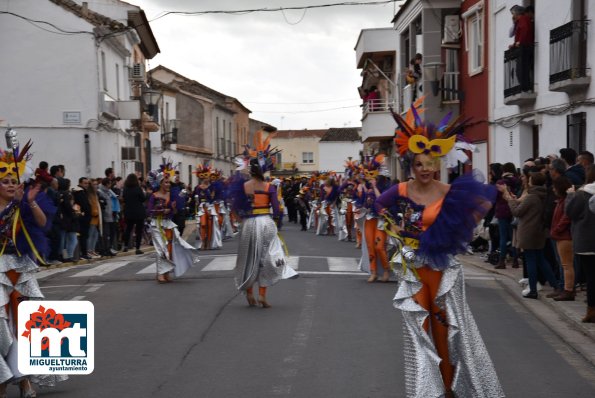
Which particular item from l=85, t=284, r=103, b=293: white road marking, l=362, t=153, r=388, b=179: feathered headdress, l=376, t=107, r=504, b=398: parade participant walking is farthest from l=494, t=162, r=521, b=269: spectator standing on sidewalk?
l=376, t=107, r=504, b=398: parade participant walking

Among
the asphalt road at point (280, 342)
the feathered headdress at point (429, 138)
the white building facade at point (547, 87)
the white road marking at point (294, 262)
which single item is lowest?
the white road marking at point (294, 262)

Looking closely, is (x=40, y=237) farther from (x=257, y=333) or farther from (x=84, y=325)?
(x=257, y=333)

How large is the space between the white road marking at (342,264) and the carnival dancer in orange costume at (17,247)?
32.6 feet

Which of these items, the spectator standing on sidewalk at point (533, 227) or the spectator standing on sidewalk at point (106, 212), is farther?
the spectator standing on sidewalk at point (106, 212)

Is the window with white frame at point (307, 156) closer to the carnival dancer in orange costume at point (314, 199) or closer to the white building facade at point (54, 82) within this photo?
the carnival dancer in orange costume at point (314, 199)

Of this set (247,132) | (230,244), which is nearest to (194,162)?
(247,132)

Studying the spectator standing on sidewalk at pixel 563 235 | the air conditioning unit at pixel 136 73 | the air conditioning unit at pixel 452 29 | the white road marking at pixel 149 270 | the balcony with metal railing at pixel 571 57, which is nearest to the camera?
the spectator standing on sidewalk at pixel 563 235

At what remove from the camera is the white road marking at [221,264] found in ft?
58.5

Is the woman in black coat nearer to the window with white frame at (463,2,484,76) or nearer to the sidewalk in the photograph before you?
the sidewalk

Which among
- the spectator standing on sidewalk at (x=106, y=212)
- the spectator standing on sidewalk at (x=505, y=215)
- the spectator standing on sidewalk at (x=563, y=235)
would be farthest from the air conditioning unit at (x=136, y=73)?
the spectator standing on sidewalk at (x=563, y=235)

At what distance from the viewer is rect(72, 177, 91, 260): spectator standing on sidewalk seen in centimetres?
2008

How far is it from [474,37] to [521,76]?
622cm

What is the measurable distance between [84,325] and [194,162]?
189ft
